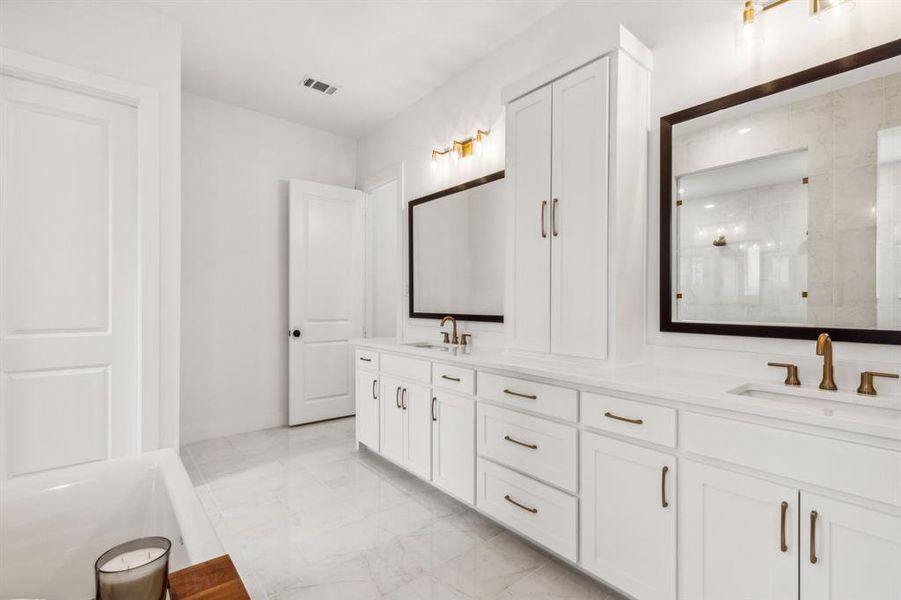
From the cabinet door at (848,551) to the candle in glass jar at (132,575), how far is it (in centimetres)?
167

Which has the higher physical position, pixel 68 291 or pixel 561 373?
pixel 68 291

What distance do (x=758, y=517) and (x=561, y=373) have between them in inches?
32.5

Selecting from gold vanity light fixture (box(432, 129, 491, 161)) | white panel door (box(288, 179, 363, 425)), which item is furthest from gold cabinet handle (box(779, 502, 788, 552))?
white panel door (box(288, 179, 363, 425))

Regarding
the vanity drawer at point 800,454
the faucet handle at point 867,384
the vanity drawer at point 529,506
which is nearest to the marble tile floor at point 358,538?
the vanity drawer at point 529,506

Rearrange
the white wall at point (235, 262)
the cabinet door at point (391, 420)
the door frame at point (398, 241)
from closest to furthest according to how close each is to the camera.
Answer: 1. the cabinet door at point (391, 420)
2. the white wall at point (235, 262)
3. the door frame at point (398, 241)

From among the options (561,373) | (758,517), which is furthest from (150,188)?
(758,517)

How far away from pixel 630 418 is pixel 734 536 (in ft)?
1.56

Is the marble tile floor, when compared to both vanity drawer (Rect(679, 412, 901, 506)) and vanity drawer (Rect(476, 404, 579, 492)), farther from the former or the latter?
vanity drawer (Rect(679, 412, 901, 506))

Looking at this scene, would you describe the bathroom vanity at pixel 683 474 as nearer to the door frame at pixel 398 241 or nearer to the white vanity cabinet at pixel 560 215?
the white vanity cabinet at pixel 560 215

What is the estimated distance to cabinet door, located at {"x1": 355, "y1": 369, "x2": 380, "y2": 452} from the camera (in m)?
3.27

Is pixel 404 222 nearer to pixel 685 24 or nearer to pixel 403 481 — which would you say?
pixel 403 481

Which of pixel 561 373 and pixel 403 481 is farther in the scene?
pixel 403 481

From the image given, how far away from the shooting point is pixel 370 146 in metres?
4.61

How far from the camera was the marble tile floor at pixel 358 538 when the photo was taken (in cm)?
190
